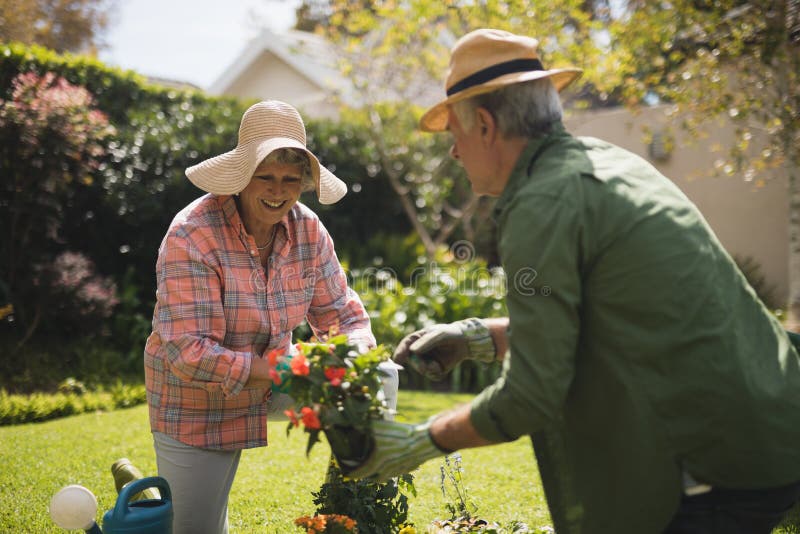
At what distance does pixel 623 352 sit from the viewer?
181 cm

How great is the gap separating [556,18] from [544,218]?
27.4 feet

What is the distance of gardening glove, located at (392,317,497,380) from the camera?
8.02 ft

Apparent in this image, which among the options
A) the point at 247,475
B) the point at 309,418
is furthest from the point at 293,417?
the point at 247,475

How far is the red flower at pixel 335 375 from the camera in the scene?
2.11m

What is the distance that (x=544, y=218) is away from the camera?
1.76 meters

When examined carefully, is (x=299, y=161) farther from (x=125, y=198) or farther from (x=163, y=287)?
(x=125, y=198)

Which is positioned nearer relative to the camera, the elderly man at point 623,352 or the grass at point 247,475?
the elderly man at point 623,352

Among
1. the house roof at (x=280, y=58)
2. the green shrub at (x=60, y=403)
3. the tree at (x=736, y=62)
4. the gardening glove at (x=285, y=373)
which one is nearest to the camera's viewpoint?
the gardening glove at (x=285, y=373)

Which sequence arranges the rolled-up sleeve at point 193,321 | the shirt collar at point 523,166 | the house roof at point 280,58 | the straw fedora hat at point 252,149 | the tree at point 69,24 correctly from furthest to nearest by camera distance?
1. the tree at point 69,24
2. the house roof at point 280,58
3. the straw fedora hat at point 252,149
4. the rolled-up sleeve at point 193,321
5. the shirt collar at point 523,166

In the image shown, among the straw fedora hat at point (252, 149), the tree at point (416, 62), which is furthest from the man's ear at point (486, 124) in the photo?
the tree at point (416, 62)

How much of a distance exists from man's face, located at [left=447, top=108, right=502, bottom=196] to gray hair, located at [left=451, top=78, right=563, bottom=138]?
0.05 metres

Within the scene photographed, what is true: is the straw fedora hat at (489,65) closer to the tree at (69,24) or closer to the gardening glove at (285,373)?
the gardening glove at (285,373)

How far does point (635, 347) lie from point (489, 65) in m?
0.82

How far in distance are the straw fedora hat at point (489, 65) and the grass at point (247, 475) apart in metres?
2.48
